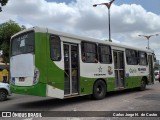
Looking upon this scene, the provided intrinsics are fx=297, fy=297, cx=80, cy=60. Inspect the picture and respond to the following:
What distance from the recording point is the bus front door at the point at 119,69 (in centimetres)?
1644

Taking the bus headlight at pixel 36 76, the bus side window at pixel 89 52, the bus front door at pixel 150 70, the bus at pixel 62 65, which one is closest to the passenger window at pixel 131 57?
the bus at pixel 62 65

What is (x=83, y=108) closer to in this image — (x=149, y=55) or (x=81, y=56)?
(x=81, y=56)

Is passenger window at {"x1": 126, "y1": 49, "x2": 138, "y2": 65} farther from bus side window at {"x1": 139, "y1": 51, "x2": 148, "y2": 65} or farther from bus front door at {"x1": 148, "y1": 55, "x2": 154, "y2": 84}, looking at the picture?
bus front door at {"x1": 148, "y1": 55, "x2": 154, "y2": 84}

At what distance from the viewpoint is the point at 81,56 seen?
13.6 metres

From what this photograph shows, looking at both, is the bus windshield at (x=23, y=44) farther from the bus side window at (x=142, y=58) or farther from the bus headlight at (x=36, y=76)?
the bus side window at (x=142, y=58)

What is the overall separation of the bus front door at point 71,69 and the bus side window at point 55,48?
0.41m

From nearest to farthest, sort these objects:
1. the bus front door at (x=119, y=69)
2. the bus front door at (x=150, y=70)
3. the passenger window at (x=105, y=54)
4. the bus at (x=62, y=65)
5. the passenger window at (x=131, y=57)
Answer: the bus at (x=62, y=65) < the passenger window at (x=105, y=54) < the bus front door at (x=119, y=69) < the passenger window at (x=131, y=57) < the bus front door at (x=150, y=70)

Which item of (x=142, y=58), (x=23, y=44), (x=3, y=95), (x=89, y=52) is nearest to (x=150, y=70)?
(x=142, y=58)

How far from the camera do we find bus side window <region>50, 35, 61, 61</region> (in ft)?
39.6

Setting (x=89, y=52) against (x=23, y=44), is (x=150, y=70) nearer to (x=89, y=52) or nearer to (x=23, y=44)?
(x=89, y=52)

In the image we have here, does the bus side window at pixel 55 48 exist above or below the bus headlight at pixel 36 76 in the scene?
above

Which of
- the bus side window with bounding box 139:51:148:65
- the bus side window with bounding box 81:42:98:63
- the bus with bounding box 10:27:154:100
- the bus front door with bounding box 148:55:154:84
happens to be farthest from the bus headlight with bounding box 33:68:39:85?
the bus front door with bounding box 148:55:154:84

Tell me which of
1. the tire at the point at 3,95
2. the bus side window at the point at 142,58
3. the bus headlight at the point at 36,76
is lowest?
the tire at the point at 3,95

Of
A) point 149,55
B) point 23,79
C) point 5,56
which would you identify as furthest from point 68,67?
point 5,56
